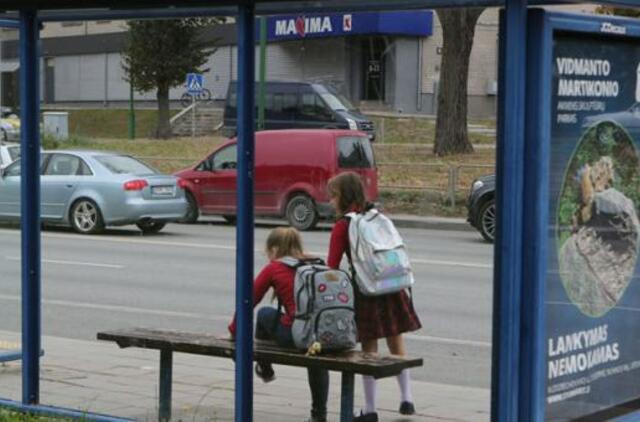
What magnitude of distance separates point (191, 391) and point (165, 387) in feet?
3.43

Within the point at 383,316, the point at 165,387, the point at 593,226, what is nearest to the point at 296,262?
the point at 383,316

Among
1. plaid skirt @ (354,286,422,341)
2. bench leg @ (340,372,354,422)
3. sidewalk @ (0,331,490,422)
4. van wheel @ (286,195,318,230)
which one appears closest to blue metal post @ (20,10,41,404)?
sidewalk @ (0,331,490,422)

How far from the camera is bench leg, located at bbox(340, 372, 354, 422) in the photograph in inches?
278

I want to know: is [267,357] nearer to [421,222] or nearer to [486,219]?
[486,219]

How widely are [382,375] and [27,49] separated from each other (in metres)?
2.56

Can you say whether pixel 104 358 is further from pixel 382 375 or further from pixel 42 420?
pixel 382 375

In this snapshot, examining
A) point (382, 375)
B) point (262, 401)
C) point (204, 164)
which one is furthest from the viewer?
point (204, 164)

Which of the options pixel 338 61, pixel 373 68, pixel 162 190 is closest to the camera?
pixel 162 190

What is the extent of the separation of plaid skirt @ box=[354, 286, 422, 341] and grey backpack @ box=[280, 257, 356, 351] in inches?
15.2

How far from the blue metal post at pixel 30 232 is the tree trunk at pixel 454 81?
20.2m

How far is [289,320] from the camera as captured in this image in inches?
288

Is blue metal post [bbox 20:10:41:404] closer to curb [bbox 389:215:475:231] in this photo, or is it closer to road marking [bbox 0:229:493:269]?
road marking [bbox 0:229:493:269]

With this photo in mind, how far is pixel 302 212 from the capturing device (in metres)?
23.6

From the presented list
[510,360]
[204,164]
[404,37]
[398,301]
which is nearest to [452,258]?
[204,164]
